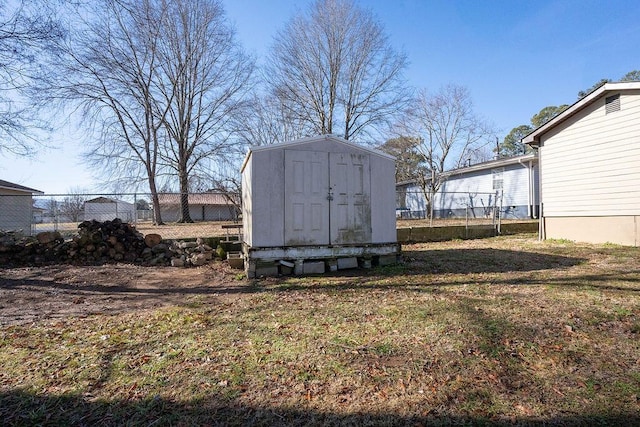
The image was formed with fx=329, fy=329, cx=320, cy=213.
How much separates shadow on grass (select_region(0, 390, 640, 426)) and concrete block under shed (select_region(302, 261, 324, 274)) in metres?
3.97

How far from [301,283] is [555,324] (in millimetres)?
3427

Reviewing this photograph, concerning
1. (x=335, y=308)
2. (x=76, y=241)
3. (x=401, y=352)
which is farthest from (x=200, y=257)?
(x=401, y=352)

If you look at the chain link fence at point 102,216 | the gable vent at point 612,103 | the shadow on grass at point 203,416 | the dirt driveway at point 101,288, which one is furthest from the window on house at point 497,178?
the shadow on grass at point 203,416

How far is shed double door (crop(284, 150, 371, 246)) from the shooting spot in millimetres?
5988

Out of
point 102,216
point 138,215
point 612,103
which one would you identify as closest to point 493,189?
point 612,103

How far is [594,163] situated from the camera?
8.96 meters

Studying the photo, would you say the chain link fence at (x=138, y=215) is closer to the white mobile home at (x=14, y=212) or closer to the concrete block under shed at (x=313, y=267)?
the white mobile home at (x=14, y=212)

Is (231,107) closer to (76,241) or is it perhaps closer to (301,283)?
(76,241)

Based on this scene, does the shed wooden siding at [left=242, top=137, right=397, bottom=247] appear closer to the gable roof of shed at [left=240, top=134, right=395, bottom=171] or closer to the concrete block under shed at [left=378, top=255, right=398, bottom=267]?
the gable roof of shed at [left=240, top=134, right=395, bottom=171]

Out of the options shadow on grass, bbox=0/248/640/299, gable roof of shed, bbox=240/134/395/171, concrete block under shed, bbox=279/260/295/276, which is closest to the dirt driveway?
shadow on grass, bbox=0/248/640/299

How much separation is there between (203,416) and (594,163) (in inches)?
436

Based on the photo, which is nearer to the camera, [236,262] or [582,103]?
[236,262]

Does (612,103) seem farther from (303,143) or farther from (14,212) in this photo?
(14,212)

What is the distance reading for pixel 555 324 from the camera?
326cm
